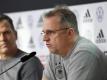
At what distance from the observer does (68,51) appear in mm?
2152

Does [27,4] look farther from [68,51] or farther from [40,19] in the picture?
[68,51]

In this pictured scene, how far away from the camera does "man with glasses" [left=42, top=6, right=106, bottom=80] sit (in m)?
1.91

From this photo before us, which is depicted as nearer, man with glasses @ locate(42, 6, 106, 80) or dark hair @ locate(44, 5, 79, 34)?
man with glasses @ locate(42, 6, 106, 80)

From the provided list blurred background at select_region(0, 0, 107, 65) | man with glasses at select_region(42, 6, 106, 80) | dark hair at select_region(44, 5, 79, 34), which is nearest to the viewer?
man with glasses at select_region(42, 6, 106, 80)

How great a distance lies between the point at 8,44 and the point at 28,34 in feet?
3.87

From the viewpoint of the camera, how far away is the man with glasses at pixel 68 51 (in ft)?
6.28

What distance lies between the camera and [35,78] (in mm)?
2477

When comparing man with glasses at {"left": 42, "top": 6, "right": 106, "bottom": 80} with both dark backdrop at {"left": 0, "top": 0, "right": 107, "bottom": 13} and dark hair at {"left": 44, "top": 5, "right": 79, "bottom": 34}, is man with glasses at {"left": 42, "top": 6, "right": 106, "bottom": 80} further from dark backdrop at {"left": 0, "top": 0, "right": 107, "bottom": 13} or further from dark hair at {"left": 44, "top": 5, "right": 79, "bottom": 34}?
dark backdrop at {"left": 0, "top": 0, "right": 107, "bottom": 13}

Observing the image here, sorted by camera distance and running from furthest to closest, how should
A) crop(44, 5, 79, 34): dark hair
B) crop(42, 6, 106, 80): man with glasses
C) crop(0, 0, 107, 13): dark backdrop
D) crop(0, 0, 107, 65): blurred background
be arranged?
crop(0, 0, 107, 13): dark backdrop
crop(0, 0, 107, 65): blurred background
crop(44, 5, 79, 34): dark hair
crop(42, 6, 106, 80): man with glasses

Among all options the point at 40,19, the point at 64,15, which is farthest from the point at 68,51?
the point at 40,19

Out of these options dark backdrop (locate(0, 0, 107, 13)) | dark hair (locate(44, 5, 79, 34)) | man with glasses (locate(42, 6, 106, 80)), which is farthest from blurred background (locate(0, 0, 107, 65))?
dark hair (locate(44, 5, 79, 34))

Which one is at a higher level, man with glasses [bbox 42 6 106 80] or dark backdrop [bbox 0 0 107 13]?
dark backdrop [bbox 0 0 107 13]

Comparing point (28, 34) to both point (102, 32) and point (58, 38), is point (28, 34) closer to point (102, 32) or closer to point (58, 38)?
point (102, 32)

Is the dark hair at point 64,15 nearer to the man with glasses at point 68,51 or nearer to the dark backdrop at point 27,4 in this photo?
the man with glasses at point 68,51
